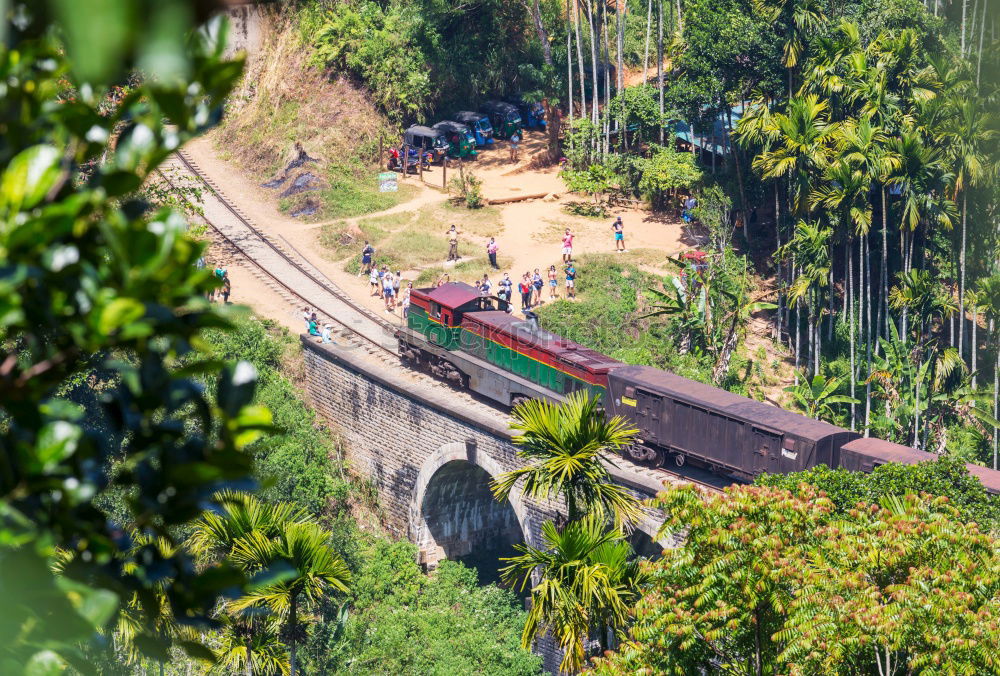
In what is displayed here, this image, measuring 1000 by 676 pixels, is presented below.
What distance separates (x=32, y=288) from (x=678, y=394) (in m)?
26.9

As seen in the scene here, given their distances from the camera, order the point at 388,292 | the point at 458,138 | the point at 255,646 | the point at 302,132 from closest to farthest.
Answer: the point at 255,646, the point at 388,292, the point at 302,132, the point at 458,138

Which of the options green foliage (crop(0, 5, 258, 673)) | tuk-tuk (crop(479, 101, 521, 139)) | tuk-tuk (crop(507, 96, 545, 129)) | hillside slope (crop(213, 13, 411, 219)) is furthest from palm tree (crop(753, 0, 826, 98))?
green foliage (crop(0, 5, 258, 673))

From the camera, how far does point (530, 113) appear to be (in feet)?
190

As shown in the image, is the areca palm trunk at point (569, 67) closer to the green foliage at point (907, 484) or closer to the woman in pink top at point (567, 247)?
the woman in pink top at point (567, 247)

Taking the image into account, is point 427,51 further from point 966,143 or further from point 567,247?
point 966,143

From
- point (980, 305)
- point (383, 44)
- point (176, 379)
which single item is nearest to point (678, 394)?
point (980, 305)

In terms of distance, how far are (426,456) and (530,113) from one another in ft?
90.3

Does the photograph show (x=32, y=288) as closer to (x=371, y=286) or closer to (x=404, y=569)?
(x=404, y=569)

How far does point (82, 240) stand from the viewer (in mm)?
4059

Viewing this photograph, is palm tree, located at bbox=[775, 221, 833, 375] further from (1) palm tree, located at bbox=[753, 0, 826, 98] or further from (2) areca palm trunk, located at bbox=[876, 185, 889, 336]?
(1) palm tree, located at bbox=[753, 0, 826, 98]

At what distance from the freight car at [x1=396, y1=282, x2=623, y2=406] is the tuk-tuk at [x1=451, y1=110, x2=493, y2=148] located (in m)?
20.4

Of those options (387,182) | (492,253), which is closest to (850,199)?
(492,253)

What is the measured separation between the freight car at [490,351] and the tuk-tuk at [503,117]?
866 inches

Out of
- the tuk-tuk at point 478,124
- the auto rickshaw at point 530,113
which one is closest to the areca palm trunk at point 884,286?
the tuk-tuk at point 478,124
